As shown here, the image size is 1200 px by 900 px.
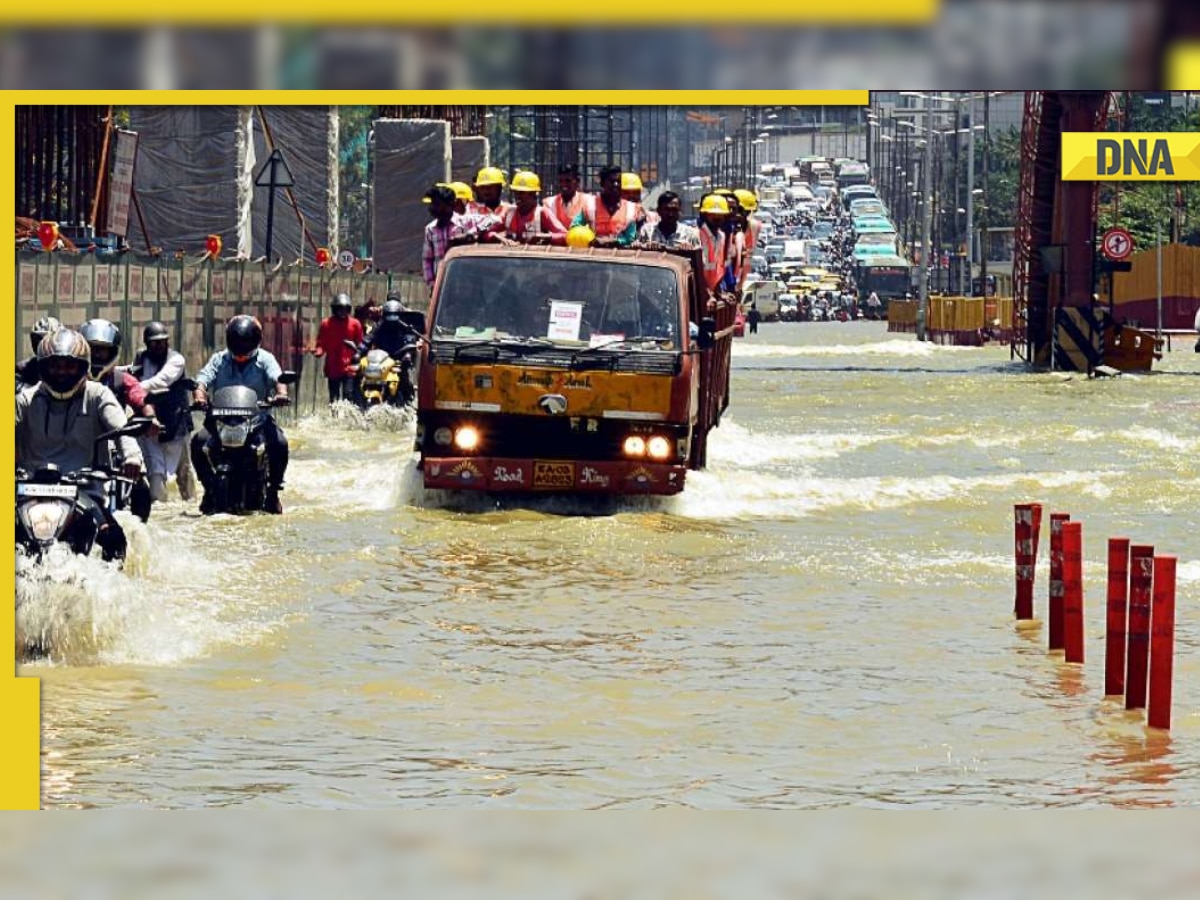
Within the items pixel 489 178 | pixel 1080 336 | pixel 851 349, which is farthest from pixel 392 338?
pixel 851 349

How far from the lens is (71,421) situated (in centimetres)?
1274

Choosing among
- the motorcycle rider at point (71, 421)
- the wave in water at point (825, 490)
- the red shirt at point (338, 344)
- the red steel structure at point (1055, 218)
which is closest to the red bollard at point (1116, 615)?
the motorcycle rider at point (71, 421)

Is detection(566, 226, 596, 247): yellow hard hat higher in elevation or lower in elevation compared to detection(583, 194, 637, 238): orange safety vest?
lower

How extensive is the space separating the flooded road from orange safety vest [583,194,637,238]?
8.00ft

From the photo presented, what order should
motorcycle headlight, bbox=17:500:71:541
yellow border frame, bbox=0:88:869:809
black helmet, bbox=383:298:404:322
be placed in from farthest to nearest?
black helmet, bbox=383:298:404:322, motorcycle headlight, bbox=17:500:71:541, yellow border frame, bbox=0:88:869:809

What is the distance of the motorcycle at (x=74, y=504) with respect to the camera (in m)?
12.1

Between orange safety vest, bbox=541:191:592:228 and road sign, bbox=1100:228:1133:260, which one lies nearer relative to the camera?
orange safety vest, bbox=541:191:592:228

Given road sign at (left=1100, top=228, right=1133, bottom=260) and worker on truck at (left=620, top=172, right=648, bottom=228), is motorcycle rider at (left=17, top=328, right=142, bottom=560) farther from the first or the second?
road sign at (left=1100, top=228, right=1133, bottom=260)

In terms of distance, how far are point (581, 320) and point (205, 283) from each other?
927cm

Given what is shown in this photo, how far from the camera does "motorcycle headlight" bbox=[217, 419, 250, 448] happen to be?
59.3ft

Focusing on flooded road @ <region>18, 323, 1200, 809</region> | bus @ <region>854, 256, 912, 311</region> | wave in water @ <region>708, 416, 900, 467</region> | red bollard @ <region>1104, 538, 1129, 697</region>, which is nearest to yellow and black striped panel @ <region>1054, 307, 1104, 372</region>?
wave in water @ <region>708, 416, 900, 467</region>

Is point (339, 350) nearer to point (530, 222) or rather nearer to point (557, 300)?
point (530, 222)

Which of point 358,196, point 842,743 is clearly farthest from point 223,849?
point 358,196

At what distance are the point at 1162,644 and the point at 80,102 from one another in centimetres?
573
